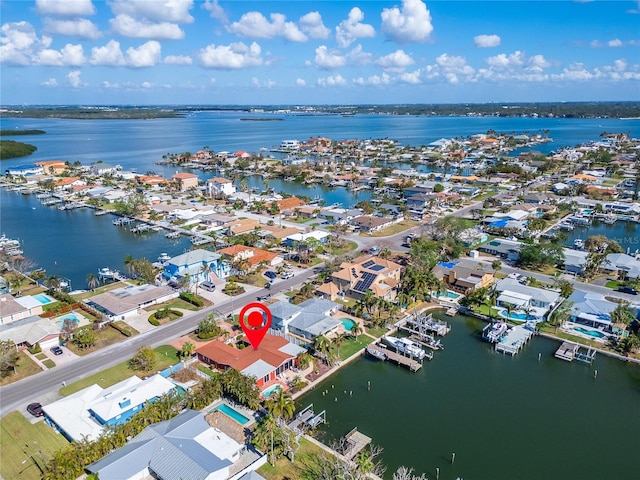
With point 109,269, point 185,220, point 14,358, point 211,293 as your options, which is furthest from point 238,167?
point 14,358

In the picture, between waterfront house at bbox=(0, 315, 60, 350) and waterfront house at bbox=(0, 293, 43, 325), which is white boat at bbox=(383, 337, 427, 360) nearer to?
waterfront house at bbox=(0, 315, 60, 350)

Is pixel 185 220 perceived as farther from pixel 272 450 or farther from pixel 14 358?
pixel 272 450

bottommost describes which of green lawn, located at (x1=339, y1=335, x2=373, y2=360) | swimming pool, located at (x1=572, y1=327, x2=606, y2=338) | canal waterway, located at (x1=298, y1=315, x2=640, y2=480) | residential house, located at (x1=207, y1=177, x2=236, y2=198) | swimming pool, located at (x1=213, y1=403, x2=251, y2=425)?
canal waterway, located at (x1=298, y1=315, x2=640, y2=480)

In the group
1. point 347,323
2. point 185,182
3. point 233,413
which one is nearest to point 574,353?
Result: point 347,323

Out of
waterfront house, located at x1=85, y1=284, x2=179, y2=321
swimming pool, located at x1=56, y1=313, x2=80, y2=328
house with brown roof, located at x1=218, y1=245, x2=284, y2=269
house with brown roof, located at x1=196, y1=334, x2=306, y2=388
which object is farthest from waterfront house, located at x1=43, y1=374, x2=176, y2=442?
house with brown roof, located at x1=218, y1=245, x2=284, y2=269

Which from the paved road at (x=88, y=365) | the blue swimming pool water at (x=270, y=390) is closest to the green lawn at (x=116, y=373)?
the paved road at (x=88, y=365)

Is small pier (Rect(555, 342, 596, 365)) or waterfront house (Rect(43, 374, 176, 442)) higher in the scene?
waterfront house (Rect(43, 374, 176, 442))
